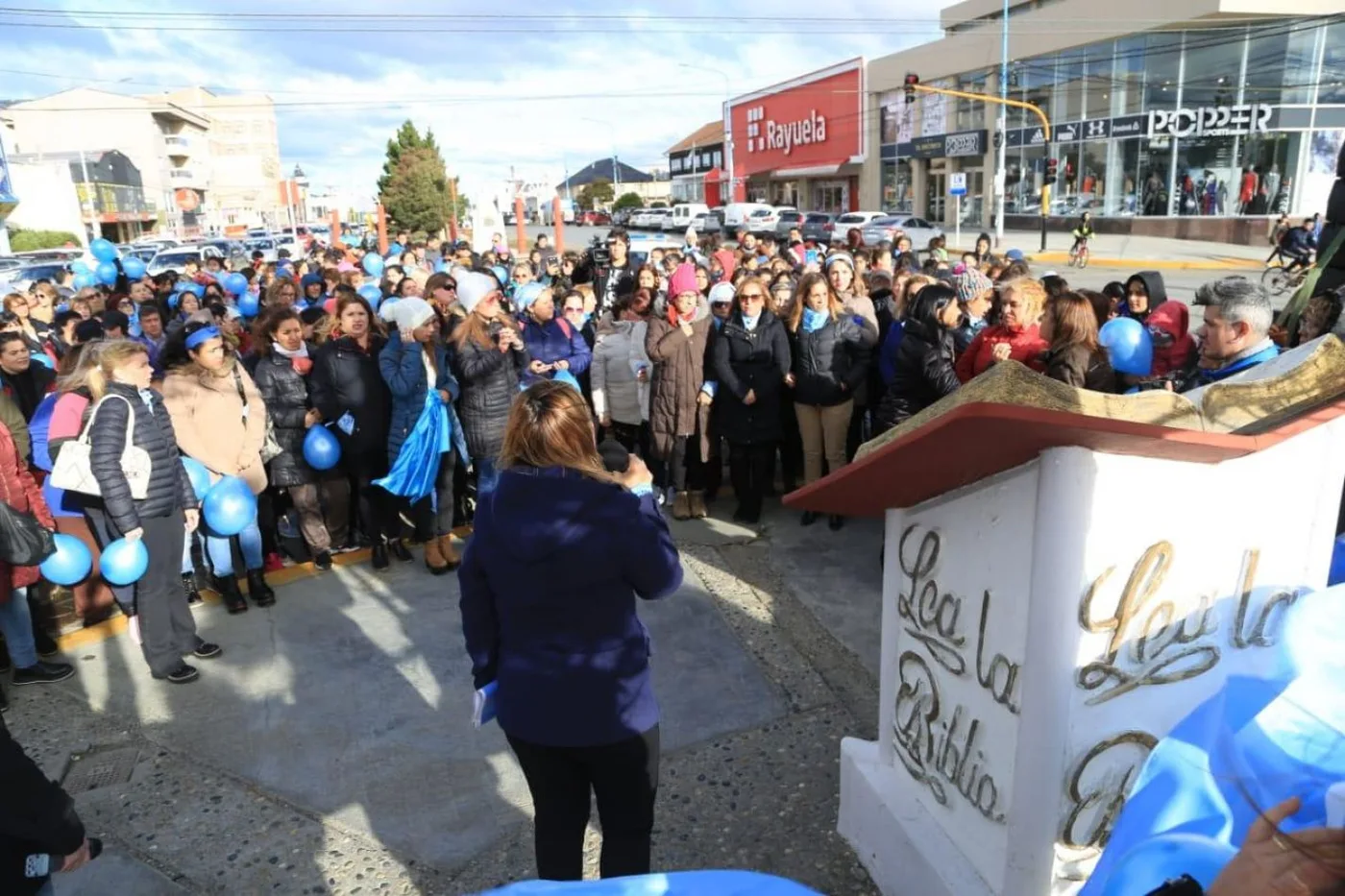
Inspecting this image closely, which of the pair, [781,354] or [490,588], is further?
[781,354]

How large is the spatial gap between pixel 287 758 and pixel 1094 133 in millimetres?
36497

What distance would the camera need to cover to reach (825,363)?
5.84m

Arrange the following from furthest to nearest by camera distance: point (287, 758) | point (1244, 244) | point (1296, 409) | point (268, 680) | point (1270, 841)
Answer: point (1244, 244) → point (268, 680) → point (287, 758) → point (1296, 409) → point (1270, 841)

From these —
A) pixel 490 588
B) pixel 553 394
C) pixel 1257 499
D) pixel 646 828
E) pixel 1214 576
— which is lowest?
pixel 646 828

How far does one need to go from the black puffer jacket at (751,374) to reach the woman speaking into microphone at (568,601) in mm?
3551

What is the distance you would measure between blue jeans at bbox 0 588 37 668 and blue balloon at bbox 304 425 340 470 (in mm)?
1537

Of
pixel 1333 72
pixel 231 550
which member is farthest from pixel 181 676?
pixel 1333 72

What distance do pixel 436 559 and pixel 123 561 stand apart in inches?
71.0

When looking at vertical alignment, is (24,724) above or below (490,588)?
below

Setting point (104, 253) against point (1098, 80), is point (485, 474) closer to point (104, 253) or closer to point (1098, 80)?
point (104, 253)

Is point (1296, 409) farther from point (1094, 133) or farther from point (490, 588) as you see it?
point (1094, 133)

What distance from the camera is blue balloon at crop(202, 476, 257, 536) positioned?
4.70m

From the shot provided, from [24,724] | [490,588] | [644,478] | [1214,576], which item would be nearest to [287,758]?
[24,724]

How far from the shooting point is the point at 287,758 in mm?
Result: 3691
